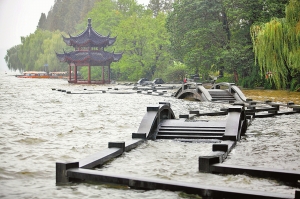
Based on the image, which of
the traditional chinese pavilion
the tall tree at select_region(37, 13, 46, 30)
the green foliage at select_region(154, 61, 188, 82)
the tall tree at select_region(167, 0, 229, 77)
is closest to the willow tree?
the tall tree at select_region(167, 0, 229, 77)

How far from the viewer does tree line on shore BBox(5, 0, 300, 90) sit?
2790 centimetres

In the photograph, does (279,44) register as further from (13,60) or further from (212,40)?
(13,60)

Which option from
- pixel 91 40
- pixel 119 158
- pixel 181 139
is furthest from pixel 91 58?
pixel 119 158

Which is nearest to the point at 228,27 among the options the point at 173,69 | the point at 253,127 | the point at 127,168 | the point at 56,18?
the point at 173,69

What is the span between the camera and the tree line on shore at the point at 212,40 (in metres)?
27.9

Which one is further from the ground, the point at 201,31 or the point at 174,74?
the point at 201,31

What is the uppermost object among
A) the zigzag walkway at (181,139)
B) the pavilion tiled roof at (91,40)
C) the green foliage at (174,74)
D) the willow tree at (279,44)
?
the pavilion tiled roof at (91,40)

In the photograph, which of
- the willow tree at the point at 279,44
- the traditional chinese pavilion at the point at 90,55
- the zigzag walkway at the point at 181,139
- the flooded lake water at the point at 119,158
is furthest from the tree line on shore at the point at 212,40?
the zigzag walkway at the point at 181,139

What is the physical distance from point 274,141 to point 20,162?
5786 mm

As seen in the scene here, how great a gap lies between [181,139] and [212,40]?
3226 centimetres

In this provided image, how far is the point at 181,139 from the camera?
1098 cm

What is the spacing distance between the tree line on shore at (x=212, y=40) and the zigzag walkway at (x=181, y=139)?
15315 mm

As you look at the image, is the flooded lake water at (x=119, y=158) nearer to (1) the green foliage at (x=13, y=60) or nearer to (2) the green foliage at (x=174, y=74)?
(2) the green foliage at (x=174, y=74)

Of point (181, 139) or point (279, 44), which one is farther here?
point (279, 44)
